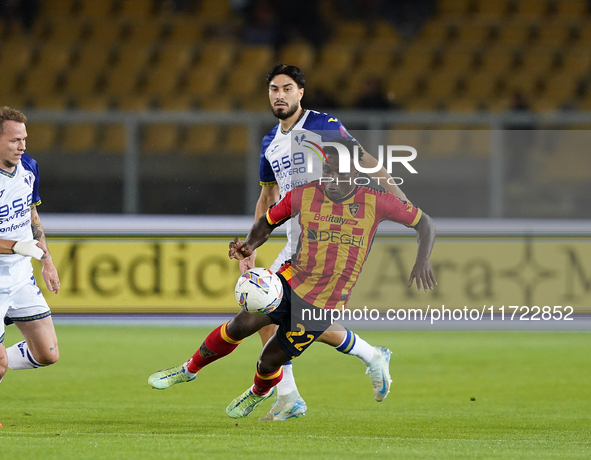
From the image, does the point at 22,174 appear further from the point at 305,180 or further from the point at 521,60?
the point at 521,60

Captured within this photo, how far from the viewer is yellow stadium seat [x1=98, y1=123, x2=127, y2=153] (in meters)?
10.0

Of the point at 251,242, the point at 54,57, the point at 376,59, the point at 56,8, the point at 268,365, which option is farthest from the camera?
the point at 56,8

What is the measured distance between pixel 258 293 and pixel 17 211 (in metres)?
1.60

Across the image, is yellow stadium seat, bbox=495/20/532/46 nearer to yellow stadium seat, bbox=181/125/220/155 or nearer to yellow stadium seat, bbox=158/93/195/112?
yellow stadium seat, bbox=158/93/195/112

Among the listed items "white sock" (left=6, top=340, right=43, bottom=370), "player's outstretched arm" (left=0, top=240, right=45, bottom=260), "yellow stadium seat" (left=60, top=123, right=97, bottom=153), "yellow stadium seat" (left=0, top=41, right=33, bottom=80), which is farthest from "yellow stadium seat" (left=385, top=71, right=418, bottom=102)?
"player's outstretched arm" (left=0, top=240, right=45, bottom=260)

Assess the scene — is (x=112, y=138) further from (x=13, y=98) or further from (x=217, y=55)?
(x=217, y=55)

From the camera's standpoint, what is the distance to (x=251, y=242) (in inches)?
231

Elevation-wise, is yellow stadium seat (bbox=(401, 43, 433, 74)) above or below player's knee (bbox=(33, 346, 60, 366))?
above

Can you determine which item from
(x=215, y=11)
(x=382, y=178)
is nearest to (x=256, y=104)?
(x=215, y=11)

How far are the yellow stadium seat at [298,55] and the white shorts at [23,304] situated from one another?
295 inches

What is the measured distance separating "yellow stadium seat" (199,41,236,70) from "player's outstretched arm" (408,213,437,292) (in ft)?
24.6

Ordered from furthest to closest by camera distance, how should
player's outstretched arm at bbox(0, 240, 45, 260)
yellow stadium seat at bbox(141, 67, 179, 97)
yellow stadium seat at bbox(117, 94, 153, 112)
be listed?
yellow stadium seat at bbox(141, 67, 179, 97) → yellow stadium seat at bbox(117, 94, 153, 112) → player's outstretched arm at bbox(0, 240, 45, 260)

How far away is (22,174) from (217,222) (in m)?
4.24

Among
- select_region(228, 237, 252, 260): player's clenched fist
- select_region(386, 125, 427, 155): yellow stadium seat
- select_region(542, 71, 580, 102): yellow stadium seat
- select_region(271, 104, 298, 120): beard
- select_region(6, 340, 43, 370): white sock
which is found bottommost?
select_region(6, 340, 43, 370): white sock
